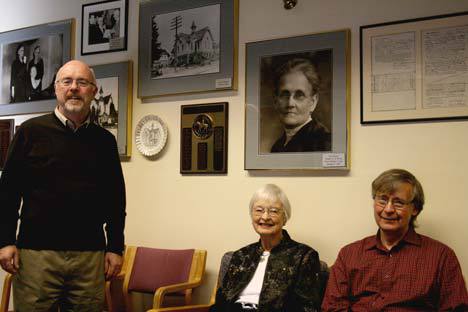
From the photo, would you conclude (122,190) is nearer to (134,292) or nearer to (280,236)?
(280,236)

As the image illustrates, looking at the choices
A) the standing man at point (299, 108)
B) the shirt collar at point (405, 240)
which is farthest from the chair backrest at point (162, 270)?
the shirt collar at point (405, 240)

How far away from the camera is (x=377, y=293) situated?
2.23 metres

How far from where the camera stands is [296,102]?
2936 mm

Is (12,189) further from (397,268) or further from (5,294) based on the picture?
(397,268)

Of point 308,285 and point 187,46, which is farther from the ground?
point 187,46

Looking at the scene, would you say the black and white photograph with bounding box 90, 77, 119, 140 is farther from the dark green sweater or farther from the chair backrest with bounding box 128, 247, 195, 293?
the dark green sweater

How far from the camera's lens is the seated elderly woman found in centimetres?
241

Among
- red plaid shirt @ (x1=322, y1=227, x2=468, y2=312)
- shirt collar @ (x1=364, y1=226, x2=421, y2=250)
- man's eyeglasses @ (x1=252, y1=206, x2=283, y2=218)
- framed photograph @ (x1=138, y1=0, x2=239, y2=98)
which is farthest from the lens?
framed photograph @ (x1=138, y1=0, x2=239, y2=98)

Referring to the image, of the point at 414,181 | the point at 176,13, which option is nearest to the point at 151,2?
the point at 176,13

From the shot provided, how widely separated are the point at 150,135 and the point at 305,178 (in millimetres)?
1158

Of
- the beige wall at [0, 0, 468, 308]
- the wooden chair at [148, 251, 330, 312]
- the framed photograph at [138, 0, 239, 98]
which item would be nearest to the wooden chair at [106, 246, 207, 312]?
the beige wall at [0, 0, 468, 308]

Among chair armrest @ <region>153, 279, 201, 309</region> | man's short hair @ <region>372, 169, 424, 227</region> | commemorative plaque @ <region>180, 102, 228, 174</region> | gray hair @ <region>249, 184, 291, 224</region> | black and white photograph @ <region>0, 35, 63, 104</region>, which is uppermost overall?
black and white photograph @ <region>0, 35, 63, 104</region>

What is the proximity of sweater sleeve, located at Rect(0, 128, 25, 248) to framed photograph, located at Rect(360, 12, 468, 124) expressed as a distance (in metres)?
1.79

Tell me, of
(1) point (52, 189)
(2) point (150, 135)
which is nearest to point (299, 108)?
(2) point (150, 135)
